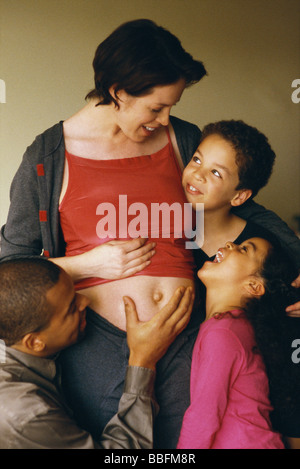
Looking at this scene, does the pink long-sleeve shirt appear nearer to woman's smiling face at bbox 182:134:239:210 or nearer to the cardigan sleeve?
woman's smiling face at bbox 182:134:239:210

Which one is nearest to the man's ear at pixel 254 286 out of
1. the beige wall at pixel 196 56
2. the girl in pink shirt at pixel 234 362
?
the girl in pink shirt at pixel 234 362

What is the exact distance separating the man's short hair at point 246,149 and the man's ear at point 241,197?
0.02m

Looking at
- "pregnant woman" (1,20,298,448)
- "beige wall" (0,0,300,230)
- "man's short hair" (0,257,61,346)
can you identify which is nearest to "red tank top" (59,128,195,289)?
"pregnant woman" (1,20,298,448)

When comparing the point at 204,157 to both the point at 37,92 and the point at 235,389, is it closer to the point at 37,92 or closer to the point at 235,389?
the point at 235,389

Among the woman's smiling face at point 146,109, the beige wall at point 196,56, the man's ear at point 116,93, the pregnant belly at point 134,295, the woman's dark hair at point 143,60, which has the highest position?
the beige wall at point 196,56

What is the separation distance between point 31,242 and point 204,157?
0.60m

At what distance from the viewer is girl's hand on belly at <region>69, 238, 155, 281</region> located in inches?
47.8

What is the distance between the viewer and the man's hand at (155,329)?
1123 mm

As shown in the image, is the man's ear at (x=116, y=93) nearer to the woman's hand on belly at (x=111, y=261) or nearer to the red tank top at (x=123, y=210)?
the red tank top at (x=123, y=210)

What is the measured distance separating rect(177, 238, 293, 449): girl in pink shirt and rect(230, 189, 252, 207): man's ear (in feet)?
0.71

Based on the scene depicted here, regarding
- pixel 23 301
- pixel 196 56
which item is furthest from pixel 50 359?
pixel 196 56

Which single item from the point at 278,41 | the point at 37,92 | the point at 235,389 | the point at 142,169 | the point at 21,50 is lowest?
the point at 235,389
